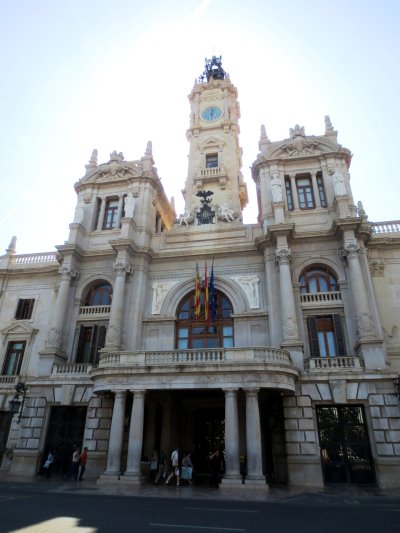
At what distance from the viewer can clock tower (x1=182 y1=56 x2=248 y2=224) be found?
38.2 metres

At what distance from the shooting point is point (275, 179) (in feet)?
101

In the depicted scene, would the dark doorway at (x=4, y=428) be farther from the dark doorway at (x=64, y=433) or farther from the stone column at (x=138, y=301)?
the stone column at (x=138, y=301)

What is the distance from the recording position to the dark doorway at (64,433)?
81.3ft

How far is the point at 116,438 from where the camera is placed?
68.7ft

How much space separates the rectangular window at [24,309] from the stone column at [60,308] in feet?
13.6

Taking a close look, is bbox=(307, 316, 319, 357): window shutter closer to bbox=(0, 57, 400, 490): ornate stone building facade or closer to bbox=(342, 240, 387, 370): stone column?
bbox=(0, 57, 400, 490): ornate stone building facade

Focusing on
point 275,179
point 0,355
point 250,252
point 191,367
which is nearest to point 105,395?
point 191,367

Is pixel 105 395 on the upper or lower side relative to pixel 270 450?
upper

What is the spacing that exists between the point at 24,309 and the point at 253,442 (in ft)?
71.5

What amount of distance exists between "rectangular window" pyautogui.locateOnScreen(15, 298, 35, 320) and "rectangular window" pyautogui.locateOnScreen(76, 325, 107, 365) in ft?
19.4

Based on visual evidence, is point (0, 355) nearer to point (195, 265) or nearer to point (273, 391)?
point (195, 265)

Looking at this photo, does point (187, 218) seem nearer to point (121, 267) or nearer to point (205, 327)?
point (121, 267)

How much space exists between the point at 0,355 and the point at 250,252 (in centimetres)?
2065

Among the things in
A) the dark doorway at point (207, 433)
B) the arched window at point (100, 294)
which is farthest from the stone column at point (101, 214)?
the dark doorway at point (207, 433)
